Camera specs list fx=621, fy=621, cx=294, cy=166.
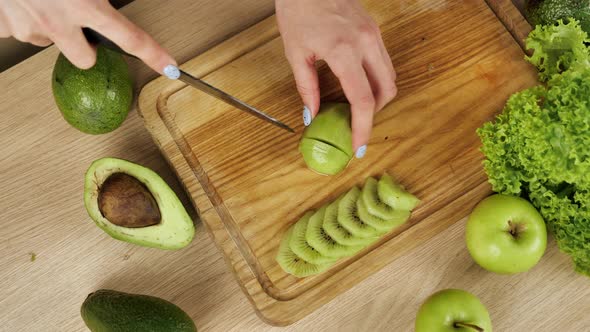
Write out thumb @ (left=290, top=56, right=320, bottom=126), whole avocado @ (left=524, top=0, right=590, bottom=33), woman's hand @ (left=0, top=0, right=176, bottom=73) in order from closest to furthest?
woman's hand @ (left=0, top=0, right=176, bottom=73) → thumb @ (left=290, top=56, right=320, bottom=126) → whole avocado @ (left=524, top=0, right=590, bottom=33)

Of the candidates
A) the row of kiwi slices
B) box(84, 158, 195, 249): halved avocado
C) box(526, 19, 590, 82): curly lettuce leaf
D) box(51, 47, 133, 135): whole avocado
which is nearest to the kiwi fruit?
the row of kiwi slices

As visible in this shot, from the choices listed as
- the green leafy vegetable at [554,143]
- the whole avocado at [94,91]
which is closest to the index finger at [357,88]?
the green leafy vegetable at [554,143]

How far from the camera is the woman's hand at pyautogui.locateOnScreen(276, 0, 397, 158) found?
1525 millimetres

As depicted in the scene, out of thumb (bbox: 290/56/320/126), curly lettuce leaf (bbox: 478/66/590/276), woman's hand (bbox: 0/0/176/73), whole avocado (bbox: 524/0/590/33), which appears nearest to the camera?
woman's hand (bbox: 0/0/176/73)

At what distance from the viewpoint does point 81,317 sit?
1655 millimetres

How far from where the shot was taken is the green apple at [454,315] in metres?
1.52

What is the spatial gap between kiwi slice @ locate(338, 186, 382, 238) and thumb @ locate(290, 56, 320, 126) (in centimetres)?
24

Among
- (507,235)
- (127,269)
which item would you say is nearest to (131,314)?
(127,269)

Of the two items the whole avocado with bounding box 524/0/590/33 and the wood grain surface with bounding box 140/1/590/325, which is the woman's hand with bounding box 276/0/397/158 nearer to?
the wood grain surface with bounding box 140/1/590/325

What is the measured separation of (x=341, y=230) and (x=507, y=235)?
42cm

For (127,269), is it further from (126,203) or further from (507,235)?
(507,235)

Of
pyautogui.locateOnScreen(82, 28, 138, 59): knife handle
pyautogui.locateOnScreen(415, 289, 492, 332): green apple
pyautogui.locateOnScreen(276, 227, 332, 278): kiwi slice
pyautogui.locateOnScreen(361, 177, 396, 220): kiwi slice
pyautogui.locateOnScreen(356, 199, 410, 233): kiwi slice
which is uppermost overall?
pyautogui.locateOnScreen(82, 28, 138, 59): knife handle

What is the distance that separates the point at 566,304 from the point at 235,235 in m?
0.90

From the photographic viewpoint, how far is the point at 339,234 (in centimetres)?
159
